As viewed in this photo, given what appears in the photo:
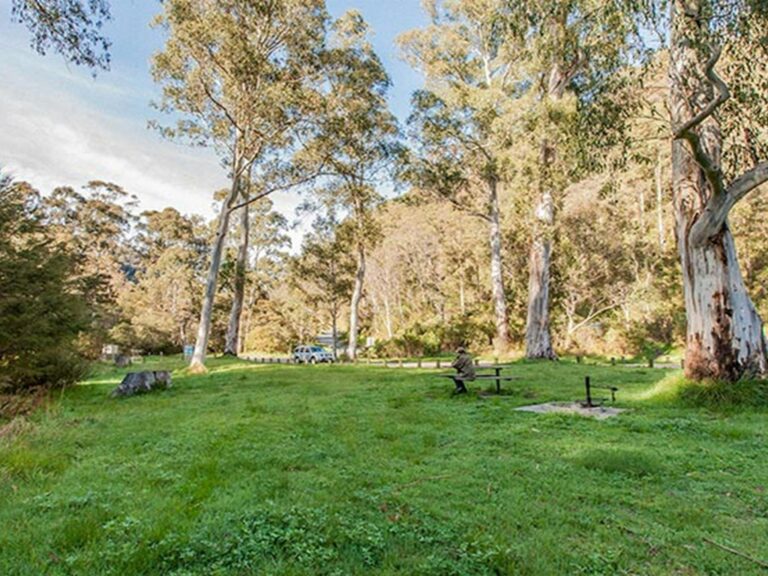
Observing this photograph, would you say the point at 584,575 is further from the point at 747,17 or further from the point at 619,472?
the point at 747,17

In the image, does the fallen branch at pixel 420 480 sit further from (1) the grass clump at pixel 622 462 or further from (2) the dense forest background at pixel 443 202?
(2) the dense forest background at pixel 443 202

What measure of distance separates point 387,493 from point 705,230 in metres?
8.10

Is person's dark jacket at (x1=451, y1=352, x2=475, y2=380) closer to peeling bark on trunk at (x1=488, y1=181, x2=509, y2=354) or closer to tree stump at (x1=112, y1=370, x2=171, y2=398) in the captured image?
tree stump at (x1=112, y1=370, x2=171, y2=398)

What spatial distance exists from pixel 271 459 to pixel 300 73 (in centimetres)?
1731

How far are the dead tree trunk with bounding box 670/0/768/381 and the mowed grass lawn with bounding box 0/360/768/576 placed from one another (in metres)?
1.65

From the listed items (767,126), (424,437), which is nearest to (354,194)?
(767,126)

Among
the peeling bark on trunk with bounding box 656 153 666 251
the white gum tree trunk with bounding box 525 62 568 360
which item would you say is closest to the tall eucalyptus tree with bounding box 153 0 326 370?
the white gum tree trunk with bounding box 525 62 568 360

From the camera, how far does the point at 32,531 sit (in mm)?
3184

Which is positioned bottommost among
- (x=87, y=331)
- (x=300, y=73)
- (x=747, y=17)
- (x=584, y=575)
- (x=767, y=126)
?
(x=584, y=575)

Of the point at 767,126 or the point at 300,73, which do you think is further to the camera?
the point at 300,73

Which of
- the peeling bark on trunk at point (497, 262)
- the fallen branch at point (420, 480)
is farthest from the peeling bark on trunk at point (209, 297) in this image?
the fallen branch at point (420, 480)

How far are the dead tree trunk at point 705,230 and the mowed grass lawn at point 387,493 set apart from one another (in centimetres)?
165

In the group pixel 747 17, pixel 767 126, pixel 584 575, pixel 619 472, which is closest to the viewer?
pixel 584 575

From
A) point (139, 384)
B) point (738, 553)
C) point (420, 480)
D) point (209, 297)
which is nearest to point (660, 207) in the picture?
point (209, 297)
